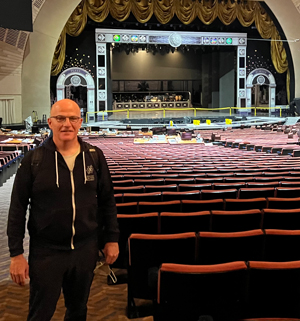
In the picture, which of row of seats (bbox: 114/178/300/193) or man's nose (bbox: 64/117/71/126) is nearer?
man's nose (bbox: 64/117/71/126)

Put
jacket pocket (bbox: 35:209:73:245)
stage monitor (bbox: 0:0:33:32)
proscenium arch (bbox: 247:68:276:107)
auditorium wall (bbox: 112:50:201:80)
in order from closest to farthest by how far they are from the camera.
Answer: jacket pocket (bbox: 35:209:73:245)
stage monitor (bbox: 0:0:33:32)
proscenium arch (bbox: 247:68:276:107)
auditorium wall (bbox: 112:50:201:80)

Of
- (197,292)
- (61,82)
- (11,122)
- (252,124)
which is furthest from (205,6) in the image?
(197,292)

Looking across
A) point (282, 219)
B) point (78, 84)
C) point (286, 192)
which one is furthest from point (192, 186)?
point (78, 84)

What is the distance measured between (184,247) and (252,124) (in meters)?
22.4

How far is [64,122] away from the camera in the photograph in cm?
219

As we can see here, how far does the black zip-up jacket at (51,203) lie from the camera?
2.11 m

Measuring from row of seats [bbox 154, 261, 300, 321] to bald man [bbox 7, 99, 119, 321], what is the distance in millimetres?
514

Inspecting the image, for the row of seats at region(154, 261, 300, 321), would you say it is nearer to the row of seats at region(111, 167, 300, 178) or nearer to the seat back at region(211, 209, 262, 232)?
the seat back at region(211, 209, 262, 232)

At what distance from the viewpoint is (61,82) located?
2578 cm

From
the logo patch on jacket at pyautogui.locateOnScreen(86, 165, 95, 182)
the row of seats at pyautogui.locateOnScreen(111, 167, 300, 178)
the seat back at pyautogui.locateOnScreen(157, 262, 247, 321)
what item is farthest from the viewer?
the row of seats at pyautogui.locateOnScreen(111, 167, 300, 178)

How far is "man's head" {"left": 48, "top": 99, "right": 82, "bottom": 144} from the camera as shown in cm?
219

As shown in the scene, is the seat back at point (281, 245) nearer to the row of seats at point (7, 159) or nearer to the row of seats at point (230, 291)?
the row of seats at point (230, 291)

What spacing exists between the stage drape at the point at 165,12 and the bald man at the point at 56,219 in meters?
23.5

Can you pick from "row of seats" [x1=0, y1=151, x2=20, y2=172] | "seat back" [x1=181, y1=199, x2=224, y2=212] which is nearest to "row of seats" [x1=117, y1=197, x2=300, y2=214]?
"seat back" [x1=181, y1=199, x2=224, y2=212]
